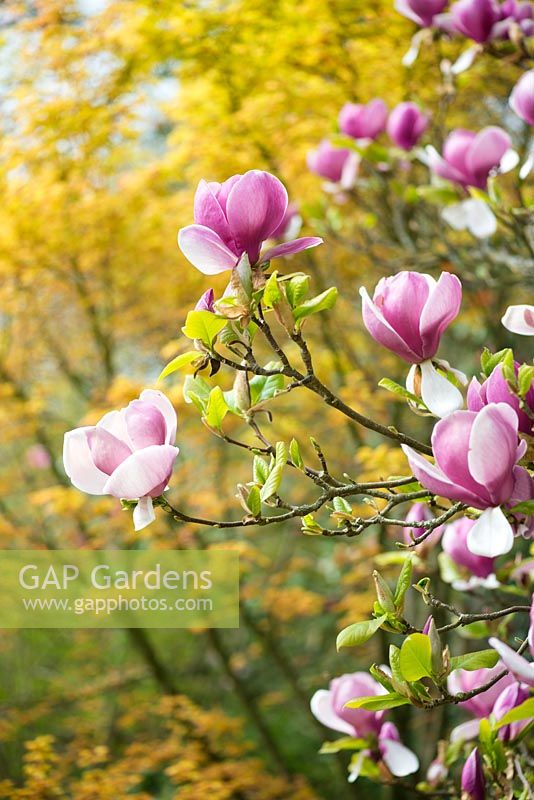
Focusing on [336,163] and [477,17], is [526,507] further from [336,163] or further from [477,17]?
[336,163]

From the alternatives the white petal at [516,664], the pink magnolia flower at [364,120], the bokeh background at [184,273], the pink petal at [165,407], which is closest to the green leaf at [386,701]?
the white petal at [516,664]

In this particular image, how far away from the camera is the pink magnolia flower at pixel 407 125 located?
137 cm

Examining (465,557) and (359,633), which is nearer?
(359,633)

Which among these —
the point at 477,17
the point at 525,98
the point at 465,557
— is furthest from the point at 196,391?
the point at 477,17

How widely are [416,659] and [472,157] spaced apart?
0.67 meters

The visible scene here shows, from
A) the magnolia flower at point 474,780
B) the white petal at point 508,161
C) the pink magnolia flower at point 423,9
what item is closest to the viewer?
the magnolia flower at point 474,780

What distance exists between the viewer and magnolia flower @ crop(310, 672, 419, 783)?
82cm

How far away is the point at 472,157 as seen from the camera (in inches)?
39.7

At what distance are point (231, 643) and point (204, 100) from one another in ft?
7.71

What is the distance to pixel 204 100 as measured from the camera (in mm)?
2098

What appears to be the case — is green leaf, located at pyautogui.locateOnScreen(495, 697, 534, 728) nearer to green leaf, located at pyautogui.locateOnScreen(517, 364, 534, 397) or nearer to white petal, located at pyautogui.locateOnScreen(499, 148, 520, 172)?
green leaf, located at pyautogui.locateOnScreen(517, 364, 534, 397)

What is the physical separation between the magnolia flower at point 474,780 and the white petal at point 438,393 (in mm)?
324

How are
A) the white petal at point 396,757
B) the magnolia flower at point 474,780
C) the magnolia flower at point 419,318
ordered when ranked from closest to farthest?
the magnolia flower at point 419,318, the magnolia flower at point 474,780, the white petal at point 396,757

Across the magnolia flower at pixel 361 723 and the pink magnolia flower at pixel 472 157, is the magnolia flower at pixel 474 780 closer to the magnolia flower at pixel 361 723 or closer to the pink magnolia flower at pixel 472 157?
the magnolia flower at pixel 361 723
